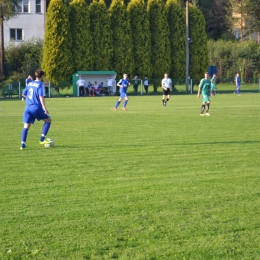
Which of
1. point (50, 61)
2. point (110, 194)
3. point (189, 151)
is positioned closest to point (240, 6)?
point (50, 61)

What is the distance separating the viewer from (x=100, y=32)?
Answer: 56094 mm

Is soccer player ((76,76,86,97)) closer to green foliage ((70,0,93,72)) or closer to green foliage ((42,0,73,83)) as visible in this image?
green foliage ((42,0,73,83))

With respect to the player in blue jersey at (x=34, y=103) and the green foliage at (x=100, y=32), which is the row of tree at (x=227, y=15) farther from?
the player in blue jersey at (x=34, y=103)

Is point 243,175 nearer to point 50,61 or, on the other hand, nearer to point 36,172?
point 36,172

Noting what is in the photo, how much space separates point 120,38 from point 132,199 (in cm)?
4967

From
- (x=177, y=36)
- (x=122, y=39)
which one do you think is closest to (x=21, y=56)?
(x=122, y=39)

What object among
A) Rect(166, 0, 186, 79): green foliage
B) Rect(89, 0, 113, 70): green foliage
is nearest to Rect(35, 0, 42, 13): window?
Rect(89, 0, 113, 70): green foliage

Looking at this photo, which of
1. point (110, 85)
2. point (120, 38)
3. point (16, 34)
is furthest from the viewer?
point (16, 34)

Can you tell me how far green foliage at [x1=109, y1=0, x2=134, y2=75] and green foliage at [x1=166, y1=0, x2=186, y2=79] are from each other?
4.69 m

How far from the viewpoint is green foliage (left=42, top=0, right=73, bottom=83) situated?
5322cm

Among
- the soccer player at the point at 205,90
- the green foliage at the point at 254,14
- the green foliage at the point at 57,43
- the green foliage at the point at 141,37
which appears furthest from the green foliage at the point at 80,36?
the soccer player at the point at 205,90

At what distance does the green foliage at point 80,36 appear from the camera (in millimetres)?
54844

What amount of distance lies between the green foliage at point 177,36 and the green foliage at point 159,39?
868mm

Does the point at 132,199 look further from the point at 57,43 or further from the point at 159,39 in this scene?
the point at 159,39
